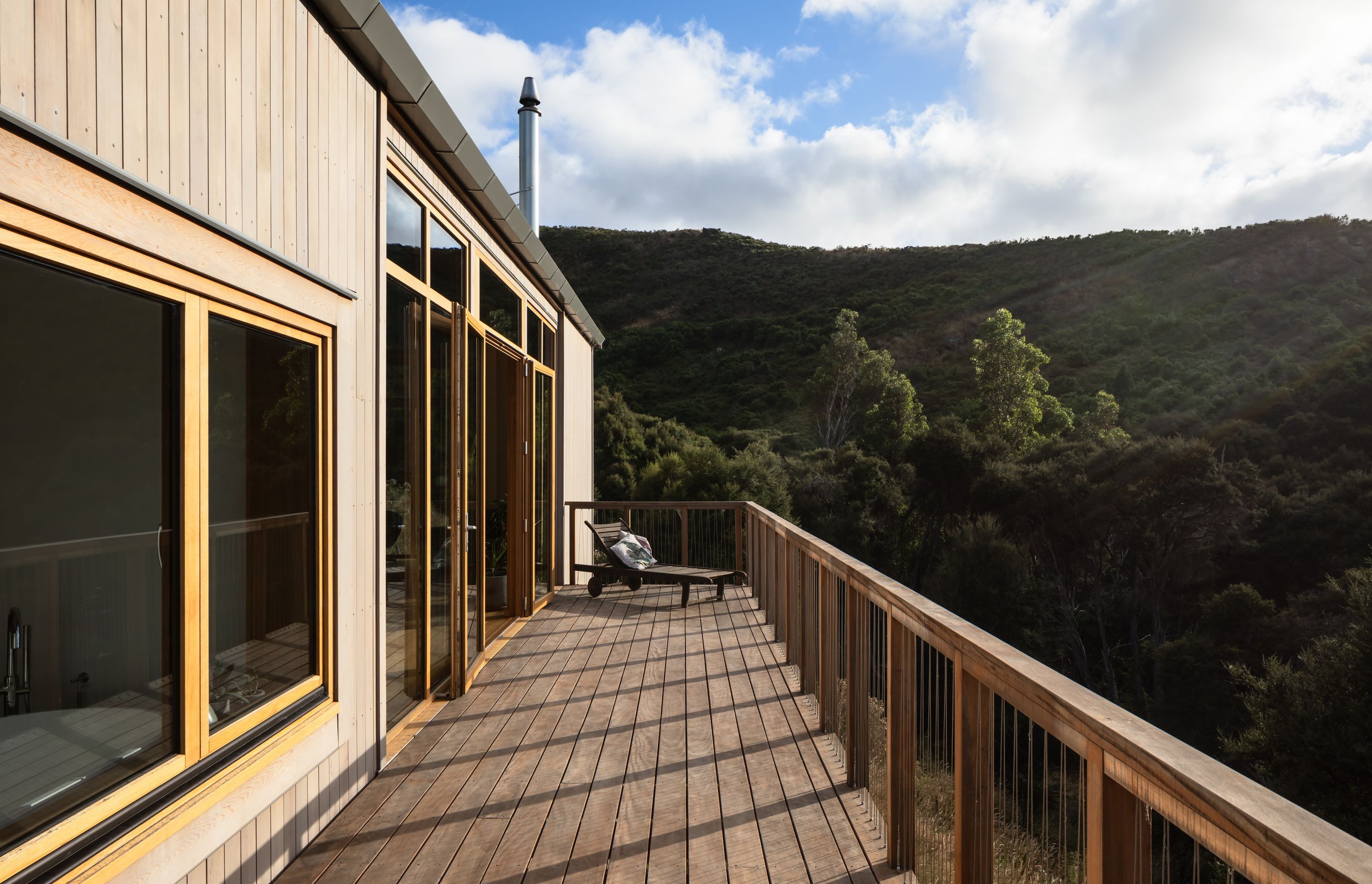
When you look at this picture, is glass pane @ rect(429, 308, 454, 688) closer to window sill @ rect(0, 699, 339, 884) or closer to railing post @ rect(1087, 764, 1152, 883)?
window sill @ rect(0, 699, 339, 884)

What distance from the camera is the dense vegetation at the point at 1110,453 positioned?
14.8 m

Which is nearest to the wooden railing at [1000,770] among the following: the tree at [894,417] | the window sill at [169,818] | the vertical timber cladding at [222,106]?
the window sill at [169,818]

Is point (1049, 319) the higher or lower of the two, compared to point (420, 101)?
higher

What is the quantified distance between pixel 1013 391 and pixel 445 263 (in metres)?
24.2

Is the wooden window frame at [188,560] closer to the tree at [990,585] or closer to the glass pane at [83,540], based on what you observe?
the glass pane at [83,540]

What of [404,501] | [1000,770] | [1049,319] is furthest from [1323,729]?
[1049,319]

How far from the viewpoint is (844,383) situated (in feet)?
93.7

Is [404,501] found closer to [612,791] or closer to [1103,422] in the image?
[612,791]

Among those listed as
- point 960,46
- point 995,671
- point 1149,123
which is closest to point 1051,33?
point 960,46

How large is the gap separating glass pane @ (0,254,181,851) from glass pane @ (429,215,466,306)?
2.21 metres

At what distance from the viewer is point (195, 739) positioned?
205cm

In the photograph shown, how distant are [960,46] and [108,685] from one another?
66.2 feet

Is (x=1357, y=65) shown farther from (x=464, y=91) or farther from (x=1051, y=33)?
(x=464, y=91)

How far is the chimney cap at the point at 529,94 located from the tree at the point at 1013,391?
1938cm
